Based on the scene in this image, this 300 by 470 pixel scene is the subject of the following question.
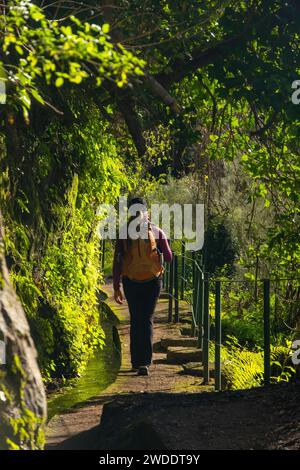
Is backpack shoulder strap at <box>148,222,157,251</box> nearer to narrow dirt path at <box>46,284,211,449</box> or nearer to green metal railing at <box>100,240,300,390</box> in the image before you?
green metal railing at <box>100,240,300,390</box>

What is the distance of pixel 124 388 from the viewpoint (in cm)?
1026

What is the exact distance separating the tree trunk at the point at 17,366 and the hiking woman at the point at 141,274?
551cm

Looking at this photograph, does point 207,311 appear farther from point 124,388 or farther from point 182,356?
point 182,356

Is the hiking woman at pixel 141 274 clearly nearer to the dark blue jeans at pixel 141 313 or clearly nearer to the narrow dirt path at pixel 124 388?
the dark blue jeans at pixel 141 313

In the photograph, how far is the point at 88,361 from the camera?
1335 centimetres

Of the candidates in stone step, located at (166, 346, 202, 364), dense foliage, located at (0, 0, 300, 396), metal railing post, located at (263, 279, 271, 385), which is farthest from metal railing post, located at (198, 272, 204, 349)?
metal railing post, located at (263, 279, 271, 385)

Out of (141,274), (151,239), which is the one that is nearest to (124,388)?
(141,274)

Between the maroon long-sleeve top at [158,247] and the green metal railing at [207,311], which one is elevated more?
the maroon long-sleeve top at [158,247]

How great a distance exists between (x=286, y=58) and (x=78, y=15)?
1997 mm

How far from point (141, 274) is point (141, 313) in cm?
46

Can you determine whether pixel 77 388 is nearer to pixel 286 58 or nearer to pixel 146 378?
pixel 146 378

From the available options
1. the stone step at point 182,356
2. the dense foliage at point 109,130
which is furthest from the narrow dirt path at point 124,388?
the dense foliage at point 109,130

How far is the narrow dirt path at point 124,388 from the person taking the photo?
8109 mm
